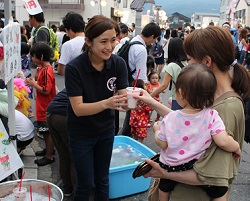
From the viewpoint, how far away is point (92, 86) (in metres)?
2.34

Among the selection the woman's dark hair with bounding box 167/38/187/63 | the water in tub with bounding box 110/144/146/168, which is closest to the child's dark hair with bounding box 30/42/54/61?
the water in tub with bounding box 110/144/146/168

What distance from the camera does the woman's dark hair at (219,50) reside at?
5.30 feet

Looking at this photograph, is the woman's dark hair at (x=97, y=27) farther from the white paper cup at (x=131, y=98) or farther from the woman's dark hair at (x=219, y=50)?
the woman's dark hair at (x=219, y=50)

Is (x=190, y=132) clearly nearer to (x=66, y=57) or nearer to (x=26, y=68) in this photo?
(x=66, y=57)

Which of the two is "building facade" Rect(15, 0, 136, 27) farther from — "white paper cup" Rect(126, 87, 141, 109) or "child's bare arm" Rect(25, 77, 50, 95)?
"white paper cup" Rect(126, 87, 141, 109)

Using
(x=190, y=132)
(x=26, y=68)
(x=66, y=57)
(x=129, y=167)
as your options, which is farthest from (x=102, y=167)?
(x=26, y=68)

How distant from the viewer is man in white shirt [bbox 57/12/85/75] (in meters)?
3.77

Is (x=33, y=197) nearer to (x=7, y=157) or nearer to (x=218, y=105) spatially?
(x=7, y=157)

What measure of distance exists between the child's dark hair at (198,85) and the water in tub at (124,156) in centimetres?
220

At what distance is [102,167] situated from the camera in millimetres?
2643

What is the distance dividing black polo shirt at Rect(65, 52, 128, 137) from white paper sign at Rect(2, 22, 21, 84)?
44 cm

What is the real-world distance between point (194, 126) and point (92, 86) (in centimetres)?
99

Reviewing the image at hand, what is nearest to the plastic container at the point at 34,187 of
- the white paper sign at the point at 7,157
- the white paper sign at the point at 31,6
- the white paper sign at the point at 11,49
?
the white paper sign at the point at 7,157

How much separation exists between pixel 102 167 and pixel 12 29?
4.33 feet
